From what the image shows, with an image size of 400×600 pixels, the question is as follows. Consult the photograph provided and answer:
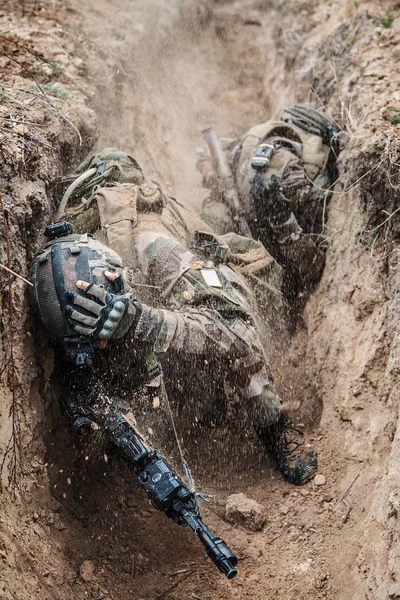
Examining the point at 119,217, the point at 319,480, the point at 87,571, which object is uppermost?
the point at 119,217

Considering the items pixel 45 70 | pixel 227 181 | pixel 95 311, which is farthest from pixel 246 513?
pixel 45 70

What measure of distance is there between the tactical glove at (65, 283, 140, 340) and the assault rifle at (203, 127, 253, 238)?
2.64 metres

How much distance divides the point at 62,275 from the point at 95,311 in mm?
298

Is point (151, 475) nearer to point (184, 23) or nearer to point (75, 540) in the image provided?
point (75, 540)

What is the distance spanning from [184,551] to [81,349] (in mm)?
1415

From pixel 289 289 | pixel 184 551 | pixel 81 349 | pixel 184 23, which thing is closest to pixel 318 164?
pixel 289 289

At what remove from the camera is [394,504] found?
3100 mm

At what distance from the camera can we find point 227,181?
6273 millimetres

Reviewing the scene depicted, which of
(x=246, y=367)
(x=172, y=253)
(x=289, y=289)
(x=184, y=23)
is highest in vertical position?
(x=184, y=23)

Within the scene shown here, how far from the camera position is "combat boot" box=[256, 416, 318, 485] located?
4336 millimetres

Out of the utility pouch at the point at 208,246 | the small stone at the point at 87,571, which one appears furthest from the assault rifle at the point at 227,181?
the small stone at the point at 87,571

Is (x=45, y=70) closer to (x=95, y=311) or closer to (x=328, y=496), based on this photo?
(x=95, y=311)

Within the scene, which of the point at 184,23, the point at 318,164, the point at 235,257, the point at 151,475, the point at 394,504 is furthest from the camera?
the point at 184,23

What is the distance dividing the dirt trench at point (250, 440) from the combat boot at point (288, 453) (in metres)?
0.08
